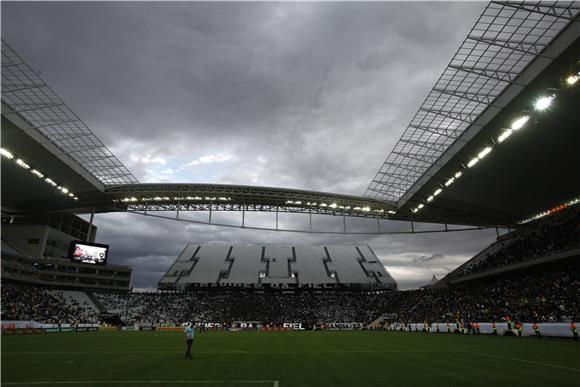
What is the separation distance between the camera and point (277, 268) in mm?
79500

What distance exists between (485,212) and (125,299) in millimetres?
63447

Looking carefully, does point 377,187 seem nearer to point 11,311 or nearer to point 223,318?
point 223,318

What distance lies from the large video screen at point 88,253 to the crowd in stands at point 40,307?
7008 millimetres

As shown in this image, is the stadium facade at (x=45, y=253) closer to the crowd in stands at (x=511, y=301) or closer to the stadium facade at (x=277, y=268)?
the stadium facade at (x=277, y=268)

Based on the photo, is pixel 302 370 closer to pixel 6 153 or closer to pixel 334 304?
pixel 6 153

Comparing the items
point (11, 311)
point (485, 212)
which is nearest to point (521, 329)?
point (485, 212)

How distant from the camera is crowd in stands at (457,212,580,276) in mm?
36425

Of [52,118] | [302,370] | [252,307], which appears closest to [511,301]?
[302,370]

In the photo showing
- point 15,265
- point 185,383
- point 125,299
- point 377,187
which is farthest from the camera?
point 125,299

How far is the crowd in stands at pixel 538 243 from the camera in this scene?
36.4 meters

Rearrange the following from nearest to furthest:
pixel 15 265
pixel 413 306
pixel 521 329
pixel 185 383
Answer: pixel 185 383 < pixel 521 329 < pixel 15 265 < pixel 413 306

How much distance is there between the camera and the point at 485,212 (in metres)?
41.6

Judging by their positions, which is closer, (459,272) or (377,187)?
(377,187)

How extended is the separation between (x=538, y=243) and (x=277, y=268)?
51.2 metres
